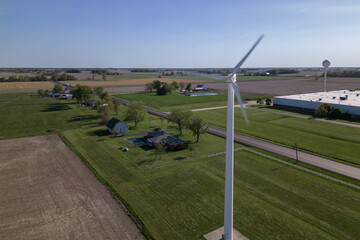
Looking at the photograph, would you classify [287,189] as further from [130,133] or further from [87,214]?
[130,133]

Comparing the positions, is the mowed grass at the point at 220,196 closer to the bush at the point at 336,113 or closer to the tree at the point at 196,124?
the tree at the point at 196,124

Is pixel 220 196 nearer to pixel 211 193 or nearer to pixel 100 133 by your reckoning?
pixel 211 193

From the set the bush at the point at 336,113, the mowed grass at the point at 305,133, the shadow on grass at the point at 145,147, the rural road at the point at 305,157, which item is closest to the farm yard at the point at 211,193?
Result: the shadow on grass at the point at 145,147

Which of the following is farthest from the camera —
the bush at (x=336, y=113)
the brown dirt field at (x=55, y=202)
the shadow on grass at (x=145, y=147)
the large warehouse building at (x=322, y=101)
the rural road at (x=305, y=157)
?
the large warehouse building at (x=322, y=101)

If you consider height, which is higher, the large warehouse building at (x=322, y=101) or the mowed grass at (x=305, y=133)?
the large warehouse building at (x=322, y=101)

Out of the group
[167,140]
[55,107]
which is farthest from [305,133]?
[55,107]

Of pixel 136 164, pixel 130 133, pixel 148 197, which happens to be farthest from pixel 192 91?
pixel 148 197

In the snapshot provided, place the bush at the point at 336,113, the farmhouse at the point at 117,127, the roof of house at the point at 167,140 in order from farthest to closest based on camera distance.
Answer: the bush at the point at 336,113, the farmhouse at the point at 117,127, the roof of house at the point at 167,140
